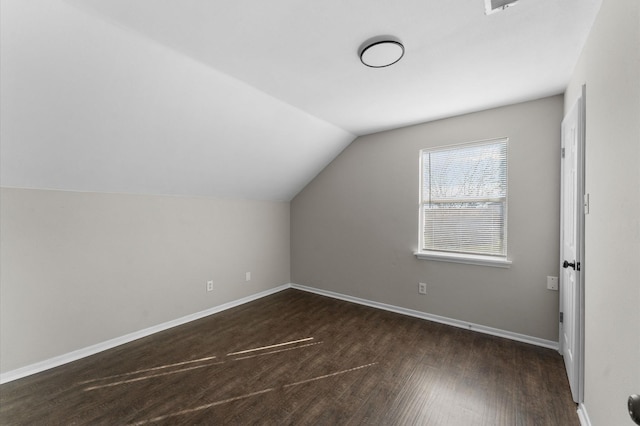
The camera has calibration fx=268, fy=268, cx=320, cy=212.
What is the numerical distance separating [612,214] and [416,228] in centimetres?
214

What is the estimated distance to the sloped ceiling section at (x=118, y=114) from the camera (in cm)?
151

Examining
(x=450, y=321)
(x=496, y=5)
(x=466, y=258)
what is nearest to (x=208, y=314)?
(x=450, y=321)

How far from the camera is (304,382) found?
211cm

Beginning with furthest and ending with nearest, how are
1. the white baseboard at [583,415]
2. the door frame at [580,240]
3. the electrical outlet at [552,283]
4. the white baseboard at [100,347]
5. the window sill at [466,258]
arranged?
1. the window sill at [466,258]
2. the electrical outlet at [552,283]
3. the white baseboard at [100,347]
4. the door frame at [580,240]
5. the white baseboard at [583,415]

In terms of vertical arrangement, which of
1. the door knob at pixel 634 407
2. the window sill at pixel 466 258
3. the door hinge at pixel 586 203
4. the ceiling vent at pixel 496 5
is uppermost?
the ceiling vent at pixel 496 5

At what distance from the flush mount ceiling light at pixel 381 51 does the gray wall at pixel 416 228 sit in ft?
5.21

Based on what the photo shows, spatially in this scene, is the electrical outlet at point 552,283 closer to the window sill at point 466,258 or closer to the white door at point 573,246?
the white door at point 573,246

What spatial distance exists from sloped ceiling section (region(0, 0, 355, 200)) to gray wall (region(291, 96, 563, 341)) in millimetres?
1086

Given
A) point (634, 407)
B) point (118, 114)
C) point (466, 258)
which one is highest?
point (118, 114)

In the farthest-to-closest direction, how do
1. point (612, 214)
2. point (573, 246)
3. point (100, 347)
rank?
point (100, 347)
point (573, 246)
point (612, 214)

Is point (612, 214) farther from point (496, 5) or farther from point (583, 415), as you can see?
point (583, 415)

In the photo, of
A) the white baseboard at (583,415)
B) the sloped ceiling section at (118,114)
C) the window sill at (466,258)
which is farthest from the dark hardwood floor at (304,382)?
the sloped ceiling section at (118,114)

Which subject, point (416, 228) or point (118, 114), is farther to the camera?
point (416, 228)

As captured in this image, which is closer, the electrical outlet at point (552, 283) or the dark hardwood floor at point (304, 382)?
the dark hardwood floor at point (304, 382)
